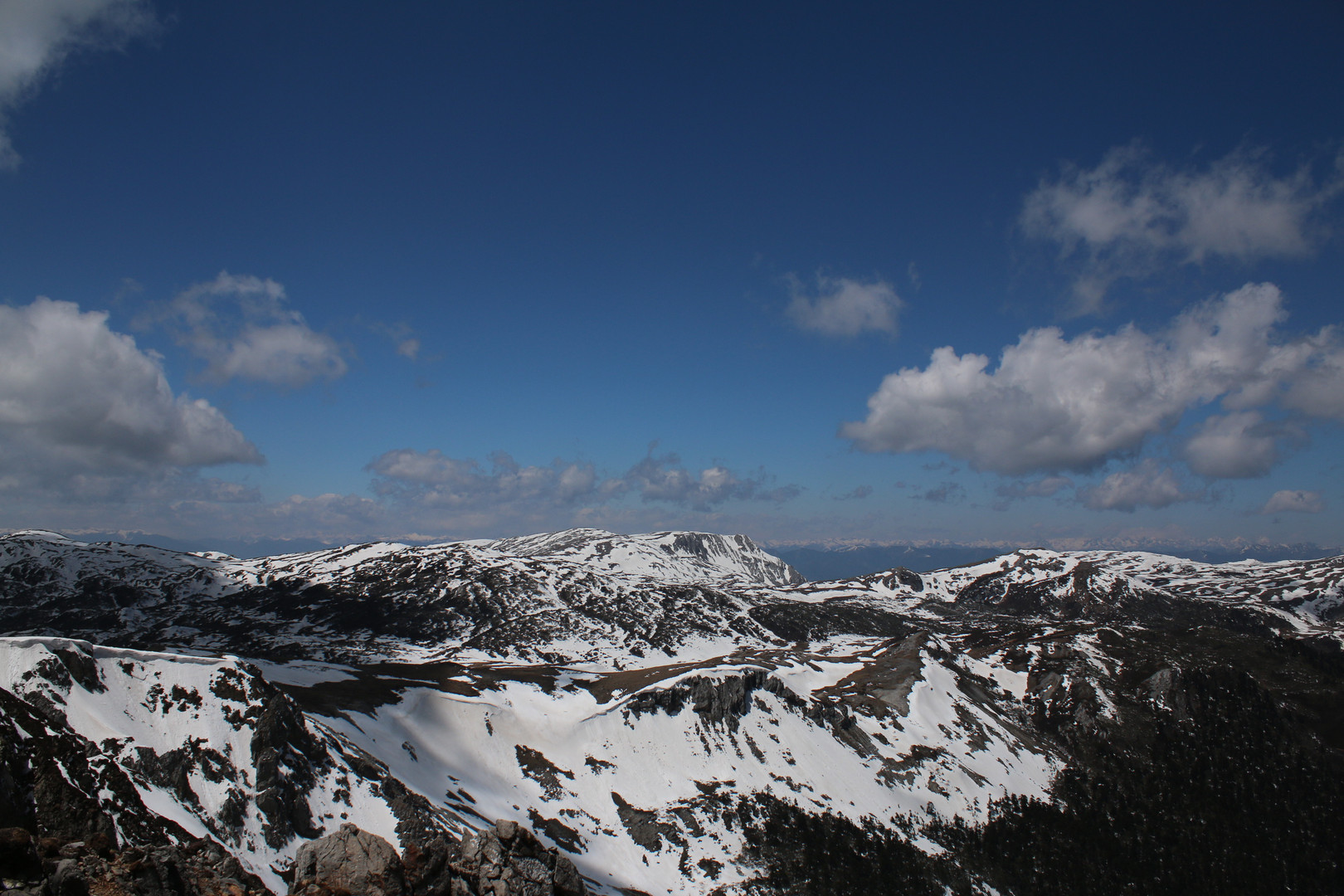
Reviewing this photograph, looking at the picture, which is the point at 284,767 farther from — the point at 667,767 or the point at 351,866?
the point at 667,767

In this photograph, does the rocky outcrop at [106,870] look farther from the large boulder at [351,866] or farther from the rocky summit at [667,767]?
the large boulder at [351,866]

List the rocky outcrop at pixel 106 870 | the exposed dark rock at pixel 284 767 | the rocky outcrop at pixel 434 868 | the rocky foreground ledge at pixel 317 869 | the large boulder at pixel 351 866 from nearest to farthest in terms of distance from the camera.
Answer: the rocky outcrop at pixel 106 870, the rocky foreground ledge at pixel 317 869, the large boulder at pixel 351 866, the rocky outcrop at pixel 434 868, the exposed dark rock at pixel 284 767

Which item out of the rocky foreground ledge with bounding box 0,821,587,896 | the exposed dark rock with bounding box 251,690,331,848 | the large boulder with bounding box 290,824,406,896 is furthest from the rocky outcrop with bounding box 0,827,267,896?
the exposed dark rock with bounding box 251,690,331,848

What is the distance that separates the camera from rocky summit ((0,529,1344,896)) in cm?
3700

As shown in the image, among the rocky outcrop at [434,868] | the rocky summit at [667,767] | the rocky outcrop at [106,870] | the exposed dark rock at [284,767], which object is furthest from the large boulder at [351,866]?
the exposed dark rock at [284,767]

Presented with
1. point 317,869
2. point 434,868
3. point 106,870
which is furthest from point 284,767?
point 106,870

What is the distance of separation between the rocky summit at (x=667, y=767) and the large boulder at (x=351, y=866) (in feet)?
0.47

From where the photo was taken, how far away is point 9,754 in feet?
103

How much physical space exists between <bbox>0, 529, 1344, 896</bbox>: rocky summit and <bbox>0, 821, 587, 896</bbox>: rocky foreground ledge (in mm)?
159

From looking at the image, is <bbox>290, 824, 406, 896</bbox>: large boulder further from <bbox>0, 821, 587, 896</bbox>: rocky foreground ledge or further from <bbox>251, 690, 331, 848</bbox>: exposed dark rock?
<bbox>251, 690, 331, 848</bbox>: exposed dark rock

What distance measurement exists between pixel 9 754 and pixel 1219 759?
205 metres

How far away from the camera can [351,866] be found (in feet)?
98.5

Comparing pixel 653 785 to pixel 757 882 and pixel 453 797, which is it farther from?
pixel 453 797

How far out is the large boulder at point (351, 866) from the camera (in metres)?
29.1
